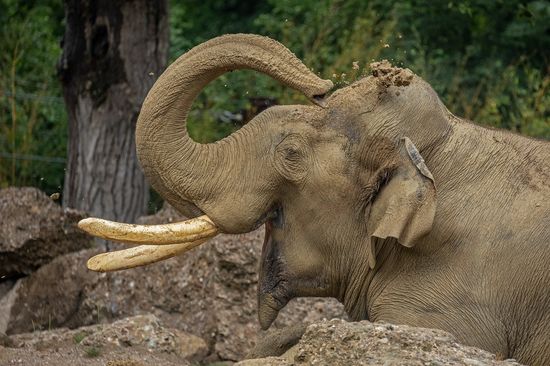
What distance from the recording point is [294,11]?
19266mm

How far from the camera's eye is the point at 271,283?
25.4 ft

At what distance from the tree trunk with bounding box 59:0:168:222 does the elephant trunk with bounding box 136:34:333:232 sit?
20.2 ft

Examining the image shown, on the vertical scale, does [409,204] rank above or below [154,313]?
above

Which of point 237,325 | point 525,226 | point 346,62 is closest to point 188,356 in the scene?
point 237,325

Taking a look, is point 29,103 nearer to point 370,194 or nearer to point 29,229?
point 29,229

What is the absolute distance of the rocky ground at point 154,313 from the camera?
609 centimetres

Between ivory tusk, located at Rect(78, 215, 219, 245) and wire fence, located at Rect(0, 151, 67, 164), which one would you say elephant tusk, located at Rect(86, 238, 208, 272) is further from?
wire fence, located at Rect(0, 151, 67, 164)

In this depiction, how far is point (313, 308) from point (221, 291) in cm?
65

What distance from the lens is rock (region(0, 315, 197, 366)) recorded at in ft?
27.8

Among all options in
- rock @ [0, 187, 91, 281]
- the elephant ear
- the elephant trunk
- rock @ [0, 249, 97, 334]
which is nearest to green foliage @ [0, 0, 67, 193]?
rock @ [0, 187, 91, 281]

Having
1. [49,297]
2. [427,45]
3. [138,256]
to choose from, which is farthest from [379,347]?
[427,45]

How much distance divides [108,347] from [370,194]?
2.17m

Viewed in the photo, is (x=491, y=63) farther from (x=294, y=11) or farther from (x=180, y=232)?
(x=180, y=232)

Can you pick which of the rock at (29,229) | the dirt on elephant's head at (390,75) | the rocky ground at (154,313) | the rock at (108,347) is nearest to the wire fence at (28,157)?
the rocky ground at (154,313)
